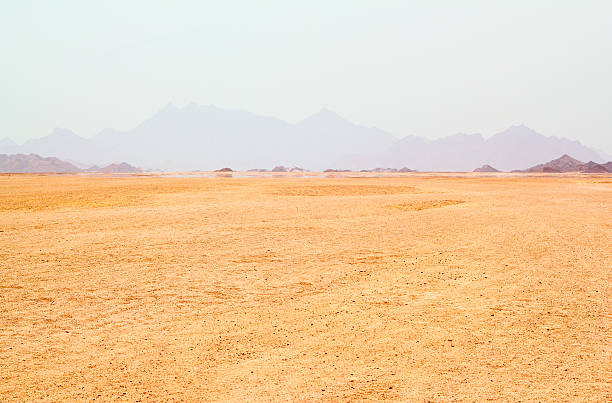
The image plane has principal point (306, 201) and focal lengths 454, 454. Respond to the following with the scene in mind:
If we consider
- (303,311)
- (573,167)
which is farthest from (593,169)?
Result: (303,311)

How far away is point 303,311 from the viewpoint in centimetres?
855

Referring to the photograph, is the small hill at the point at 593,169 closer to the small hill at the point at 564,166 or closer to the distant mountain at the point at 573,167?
the distant mountain at the point at 573,167

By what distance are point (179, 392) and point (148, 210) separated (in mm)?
15398

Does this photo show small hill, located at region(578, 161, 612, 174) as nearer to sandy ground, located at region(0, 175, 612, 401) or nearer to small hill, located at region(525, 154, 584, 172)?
small hill, located at region(525, 154, 584, 172)

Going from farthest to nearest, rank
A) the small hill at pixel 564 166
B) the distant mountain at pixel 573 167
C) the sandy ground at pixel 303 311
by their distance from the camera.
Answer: the small hill at pixel 564 166
the distant mountain at pixel 573 167
the sandy ground at pixel 303 311

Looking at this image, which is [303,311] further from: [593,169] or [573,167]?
[573,167]

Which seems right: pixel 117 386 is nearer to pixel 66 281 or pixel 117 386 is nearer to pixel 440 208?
pixel 66 281

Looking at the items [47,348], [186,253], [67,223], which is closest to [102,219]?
[67,223]

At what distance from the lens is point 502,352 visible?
675cm

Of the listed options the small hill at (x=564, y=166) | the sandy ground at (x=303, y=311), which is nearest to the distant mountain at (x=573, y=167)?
the small hill at (x=564, y=166)

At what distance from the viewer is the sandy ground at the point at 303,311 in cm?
597

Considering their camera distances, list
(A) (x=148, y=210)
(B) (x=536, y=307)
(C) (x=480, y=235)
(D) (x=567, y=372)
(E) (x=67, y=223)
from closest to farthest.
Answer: (D) (x=567, y=372) < (B) (x=536, y=307) < (C) (x=480, y=235) < (E) (x=67, y=223) < (A) (x=148, y=210)

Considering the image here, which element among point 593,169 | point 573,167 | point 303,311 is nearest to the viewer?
point 303,311

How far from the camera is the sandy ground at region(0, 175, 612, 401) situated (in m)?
5.97
